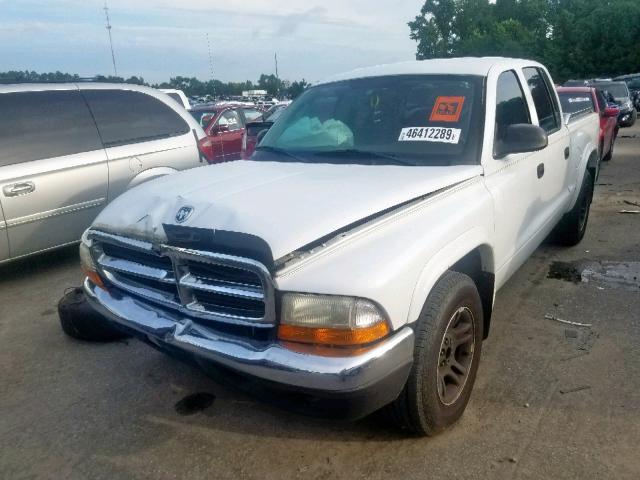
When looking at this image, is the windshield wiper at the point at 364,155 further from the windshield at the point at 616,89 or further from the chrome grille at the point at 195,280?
the windshield at the point at 616,89

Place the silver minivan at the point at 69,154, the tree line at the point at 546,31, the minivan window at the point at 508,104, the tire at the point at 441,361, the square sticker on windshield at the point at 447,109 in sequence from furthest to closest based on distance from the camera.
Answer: the tree line at the point at 546,31, the silver minivan at the point at 69,154, the minivan window at the point at 508,104, the square sticker on windshield at the point at 447,109, the tire at the point at 441,361

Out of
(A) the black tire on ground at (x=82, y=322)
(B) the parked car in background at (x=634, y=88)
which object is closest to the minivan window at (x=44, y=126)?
(A) the black tire on ground at (x=82, y=322)

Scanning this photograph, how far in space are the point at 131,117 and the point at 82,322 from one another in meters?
2.89

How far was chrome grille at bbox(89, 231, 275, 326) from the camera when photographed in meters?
2.19

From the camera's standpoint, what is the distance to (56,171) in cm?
505

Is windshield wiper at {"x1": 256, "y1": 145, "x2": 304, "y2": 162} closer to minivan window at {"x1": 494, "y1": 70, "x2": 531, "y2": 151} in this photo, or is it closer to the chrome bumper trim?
minivan window at {"x1": 494, "y1": 70, "x2": 531, "y2": 151}

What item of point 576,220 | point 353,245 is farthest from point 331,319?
point 576,220

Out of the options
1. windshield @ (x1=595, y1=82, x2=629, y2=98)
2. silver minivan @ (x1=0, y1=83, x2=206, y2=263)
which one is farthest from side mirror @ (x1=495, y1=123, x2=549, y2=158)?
windshield @ (x1=595, y1=82, x2=629, y2=98)

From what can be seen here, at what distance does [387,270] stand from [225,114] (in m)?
9.39

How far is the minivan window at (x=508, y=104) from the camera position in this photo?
3.38 meters

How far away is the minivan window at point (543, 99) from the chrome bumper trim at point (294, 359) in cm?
269

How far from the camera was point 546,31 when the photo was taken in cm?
6531

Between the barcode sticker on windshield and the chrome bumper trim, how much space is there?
139 cm

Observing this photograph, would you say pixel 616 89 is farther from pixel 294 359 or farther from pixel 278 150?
pixel 294 359
